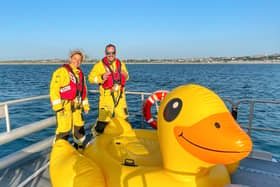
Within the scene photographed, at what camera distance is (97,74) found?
13.2 ft

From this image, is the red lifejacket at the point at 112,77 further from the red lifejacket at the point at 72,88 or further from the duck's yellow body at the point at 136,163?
the duck's yellow body at the point at 136,163

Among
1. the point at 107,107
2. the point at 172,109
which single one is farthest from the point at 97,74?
the point at 172,109

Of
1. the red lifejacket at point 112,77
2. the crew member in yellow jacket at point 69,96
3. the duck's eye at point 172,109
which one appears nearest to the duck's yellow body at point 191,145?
the duck's eye at point 172,109

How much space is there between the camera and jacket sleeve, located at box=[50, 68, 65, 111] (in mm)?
3264

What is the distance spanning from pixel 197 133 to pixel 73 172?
52.4 inches

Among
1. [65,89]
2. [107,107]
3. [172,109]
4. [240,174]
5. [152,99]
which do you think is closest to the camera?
[172,109]

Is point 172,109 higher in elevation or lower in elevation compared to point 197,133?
higher

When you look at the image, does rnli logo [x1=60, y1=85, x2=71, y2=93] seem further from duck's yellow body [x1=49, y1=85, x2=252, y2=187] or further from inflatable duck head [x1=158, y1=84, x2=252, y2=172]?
inflatable duck head [x1=158, y1=84, x2=252, y2=172]

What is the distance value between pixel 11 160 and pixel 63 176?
135 centimetres

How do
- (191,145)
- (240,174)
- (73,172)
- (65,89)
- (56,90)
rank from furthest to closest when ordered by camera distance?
(65,89), (56,90), (240,174), (73,172), (191,145)

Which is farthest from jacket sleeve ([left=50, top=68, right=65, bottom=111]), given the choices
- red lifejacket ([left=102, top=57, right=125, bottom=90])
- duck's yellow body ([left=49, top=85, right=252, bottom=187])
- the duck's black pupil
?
the duck's black pupil

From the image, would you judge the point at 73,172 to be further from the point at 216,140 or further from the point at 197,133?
the point at 216,140

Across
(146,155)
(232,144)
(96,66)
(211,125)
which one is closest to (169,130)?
(211,125)

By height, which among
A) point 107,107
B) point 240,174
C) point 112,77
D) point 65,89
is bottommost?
point 240,174
